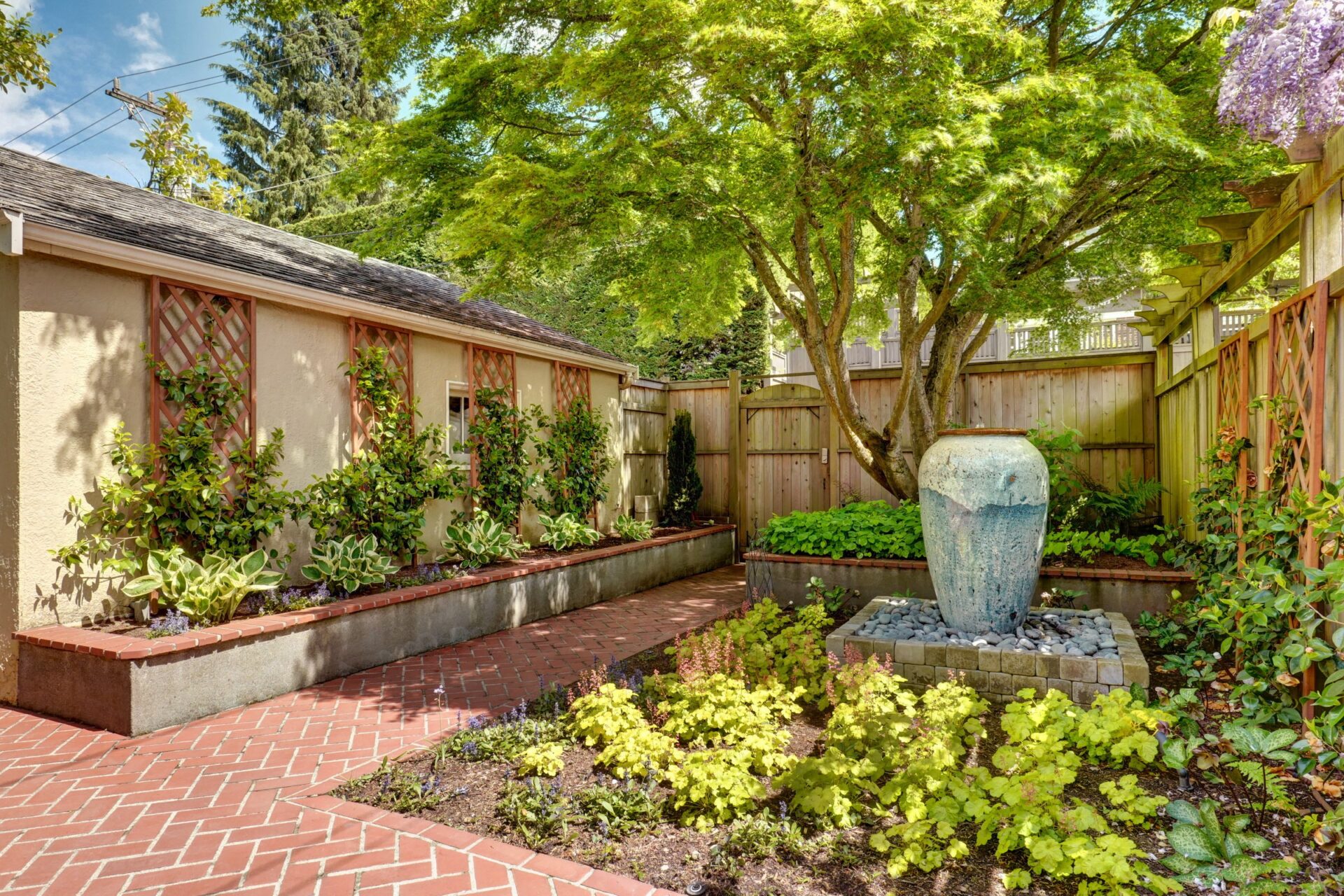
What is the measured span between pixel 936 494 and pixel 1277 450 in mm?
1763

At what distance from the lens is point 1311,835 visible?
250 centimetres

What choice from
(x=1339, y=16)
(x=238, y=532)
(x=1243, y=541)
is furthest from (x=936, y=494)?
(x=238, y=532)

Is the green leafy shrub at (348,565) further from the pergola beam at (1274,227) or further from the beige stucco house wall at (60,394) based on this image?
Result: the pergola beam at (1274,227)

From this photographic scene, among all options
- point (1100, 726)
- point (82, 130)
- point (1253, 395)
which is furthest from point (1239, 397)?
point (82, 130)

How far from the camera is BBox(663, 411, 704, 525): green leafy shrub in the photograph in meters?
10.1

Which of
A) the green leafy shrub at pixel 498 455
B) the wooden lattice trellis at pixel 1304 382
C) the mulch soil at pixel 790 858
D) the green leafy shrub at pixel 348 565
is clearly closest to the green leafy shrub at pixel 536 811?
the mulch soil at pixel 790 858

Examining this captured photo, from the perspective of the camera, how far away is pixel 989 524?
4.51m

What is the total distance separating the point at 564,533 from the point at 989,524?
15.1 feet

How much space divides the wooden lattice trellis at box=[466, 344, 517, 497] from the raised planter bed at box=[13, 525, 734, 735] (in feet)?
5.33

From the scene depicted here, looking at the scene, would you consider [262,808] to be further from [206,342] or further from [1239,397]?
[1239,397]

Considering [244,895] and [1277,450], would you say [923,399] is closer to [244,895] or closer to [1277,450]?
[1277,450]

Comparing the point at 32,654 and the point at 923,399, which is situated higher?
the point at 923,399

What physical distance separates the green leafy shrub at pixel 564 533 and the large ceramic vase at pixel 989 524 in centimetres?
425

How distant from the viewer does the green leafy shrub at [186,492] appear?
4441mm
